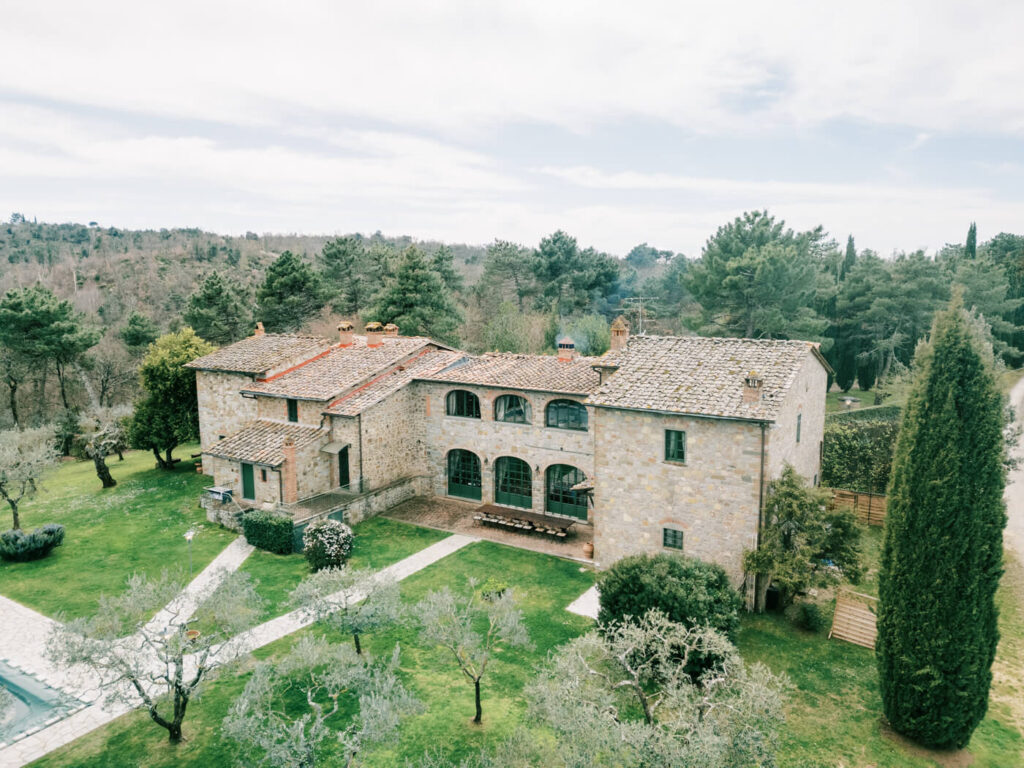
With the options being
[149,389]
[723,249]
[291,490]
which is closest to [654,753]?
[291,490]

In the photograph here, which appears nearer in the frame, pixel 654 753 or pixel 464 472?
pixel 654 753

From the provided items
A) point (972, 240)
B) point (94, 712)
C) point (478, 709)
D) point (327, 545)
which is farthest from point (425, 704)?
point (972, 240)

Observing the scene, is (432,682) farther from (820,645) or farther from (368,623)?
(820,645)

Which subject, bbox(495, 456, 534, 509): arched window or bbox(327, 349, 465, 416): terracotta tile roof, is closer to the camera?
bbox(327, 349, 465, 416): terracotta tile roof

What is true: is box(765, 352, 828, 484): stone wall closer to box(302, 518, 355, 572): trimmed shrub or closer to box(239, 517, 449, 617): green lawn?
box(239, 517, 449, 617): green lawn

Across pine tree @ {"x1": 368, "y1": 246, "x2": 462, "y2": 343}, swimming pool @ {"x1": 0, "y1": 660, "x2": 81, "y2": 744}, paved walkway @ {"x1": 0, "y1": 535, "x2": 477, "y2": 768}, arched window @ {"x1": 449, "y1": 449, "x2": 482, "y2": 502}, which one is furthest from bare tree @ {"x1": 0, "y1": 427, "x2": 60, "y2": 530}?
pine tree @ {"x1": 368, "y1": 246, "x2": 462, "y2": 343}

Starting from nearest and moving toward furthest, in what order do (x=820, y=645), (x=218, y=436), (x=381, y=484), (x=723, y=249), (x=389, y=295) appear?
(x=820, y=645) < (x=381, y=484) < (x=218, y=436) < (x=723, y=249) < (x=389, y=295)
